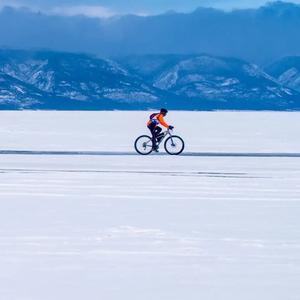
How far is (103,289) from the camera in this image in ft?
22.7

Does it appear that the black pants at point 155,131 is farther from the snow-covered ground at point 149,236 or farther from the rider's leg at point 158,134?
the snow-covered ground at point 149,236

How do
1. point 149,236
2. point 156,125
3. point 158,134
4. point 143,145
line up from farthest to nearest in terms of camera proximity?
point 143,145, point 158,134, point 156,125, point 149,236

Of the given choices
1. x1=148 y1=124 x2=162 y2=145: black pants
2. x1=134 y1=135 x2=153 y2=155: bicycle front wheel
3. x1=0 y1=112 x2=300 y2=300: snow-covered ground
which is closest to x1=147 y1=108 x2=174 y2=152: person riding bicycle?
x1=148 y1=124 x2=162 y2=145: black pants

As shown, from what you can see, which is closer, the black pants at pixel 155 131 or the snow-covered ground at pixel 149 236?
the snow-covered ground at pixel 149 236

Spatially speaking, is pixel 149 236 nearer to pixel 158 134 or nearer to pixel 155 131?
pixel 155 131

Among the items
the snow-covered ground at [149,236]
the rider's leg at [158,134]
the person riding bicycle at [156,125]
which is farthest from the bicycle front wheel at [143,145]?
the snow-covered ground at [149,236]

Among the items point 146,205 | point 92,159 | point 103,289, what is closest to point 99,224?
point 146,205

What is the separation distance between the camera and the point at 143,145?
87.8 feet

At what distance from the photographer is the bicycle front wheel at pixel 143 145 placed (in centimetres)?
2681

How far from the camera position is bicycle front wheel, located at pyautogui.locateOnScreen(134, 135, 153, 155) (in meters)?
26.8

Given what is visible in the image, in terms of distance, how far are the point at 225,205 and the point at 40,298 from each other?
21.9 feet

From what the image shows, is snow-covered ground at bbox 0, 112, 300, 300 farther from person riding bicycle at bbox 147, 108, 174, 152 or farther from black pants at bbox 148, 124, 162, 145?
black pants at bbox 148, 124, 162, 145

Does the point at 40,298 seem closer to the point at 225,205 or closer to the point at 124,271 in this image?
the point at 124,271

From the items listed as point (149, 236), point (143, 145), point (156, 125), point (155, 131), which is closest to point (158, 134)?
point (155, 131)
